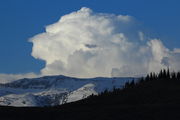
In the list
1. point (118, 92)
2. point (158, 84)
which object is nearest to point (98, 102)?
point (118, 92)

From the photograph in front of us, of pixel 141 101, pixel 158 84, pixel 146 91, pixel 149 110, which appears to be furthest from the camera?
pixel 158 84

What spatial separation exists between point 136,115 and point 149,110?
19.7 ft

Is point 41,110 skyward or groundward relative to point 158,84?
groundward

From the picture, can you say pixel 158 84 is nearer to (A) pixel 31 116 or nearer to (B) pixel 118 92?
(B) pixel 118 92

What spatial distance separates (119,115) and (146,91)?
60.9m

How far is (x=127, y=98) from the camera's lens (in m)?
158

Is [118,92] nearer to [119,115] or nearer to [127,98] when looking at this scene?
[127,98]

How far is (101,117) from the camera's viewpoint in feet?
344

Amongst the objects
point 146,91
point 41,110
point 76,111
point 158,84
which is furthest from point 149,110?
point 158,84

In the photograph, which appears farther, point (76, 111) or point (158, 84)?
point (158, 84)

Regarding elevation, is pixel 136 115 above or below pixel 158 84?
below

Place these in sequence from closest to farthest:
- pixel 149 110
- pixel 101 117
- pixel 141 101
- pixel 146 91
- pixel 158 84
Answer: pixel 101 117, pixel 149 110, pixel 141 101, pixel 146 91, pixel 158 84

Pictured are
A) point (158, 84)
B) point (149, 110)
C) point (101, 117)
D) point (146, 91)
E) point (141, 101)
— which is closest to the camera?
point (101, 117)

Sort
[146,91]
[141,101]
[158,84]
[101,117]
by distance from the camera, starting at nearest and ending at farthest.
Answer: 1. [101,117]
2. [141,101]
3. [146,91]
4. [158,84]
